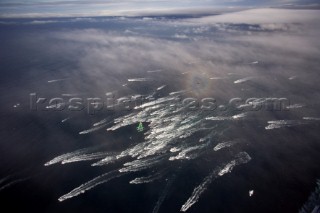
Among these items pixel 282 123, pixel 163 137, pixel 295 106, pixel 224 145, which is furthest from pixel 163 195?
pixel 295 106

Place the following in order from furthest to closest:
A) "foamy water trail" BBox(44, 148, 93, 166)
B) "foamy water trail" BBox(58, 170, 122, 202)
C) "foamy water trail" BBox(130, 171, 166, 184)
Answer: "foamy water trail" BBox(44, 148, 93, 166), "foamy water trail" BBox(130, 171, 166, 184), "foamy water trail" BBox(58, 170, 122, 202)

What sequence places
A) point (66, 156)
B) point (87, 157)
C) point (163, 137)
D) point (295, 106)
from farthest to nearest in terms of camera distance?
point (295, 106), point (163, 137), point (66, 156), point (87, 157)

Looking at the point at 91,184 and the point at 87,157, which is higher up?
the point at 87,157

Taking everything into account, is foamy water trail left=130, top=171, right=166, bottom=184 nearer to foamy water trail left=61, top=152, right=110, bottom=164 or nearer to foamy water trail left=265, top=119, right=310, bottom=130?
foamy water trail left=61, top=152, right=110, bottom=164

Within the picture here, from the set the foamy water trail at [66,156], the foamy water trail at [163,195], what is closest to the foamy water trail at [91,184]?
the foamy water trail at [163,195]

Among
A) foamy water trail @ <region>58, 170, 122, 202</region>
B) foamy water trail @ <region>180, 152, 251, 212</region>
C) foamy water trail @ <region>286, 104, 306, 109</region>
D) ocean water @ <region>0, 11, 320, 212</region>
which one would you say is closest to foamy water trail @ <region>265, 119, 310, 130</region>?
ocean water @ <region>0, 11, 320, 212</region>

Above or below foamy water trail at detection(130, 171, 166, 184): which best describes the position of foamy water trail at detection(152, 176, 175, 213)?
below

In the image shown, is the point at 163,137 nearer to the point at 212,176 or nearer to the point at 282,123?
the point at 212,176

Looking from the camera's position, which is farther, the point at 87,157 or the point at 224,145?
the point at 224,145

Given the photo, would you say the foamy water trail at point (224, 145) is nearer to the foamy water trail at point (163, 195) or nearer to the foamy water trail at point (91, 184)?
the foamy water trail at point (163, 195)

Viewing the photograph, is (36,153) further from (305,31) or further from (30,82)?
(305,31)

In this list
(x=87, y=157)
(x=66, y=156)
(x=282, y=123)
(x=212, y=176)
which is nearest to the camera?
(x=212, y=176)

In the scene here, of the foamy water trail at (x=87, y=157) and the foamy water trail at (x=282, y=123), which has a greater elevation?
the foamy water trail at (x=282, y=123)
